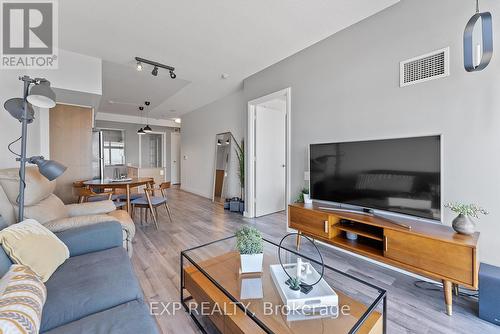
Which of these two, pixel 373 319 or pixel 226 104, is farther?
pixel 226 104

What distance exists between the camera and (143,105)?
6.05 m

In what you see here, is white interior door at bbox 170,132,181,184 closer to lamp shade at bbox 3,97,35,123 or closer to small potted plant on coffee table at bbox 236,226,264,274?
lamp shade at bbox 3,97,35,123

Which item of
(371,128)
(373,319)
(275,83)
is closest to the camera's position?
(373,319)

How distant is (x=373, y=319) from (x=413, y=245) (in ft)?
3.12

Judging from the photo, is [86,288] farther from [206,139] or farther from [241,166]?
[206,139]

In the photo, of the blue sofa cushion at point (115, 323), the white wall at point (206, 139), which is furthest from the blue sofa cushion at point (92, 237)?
the white wall at point (206, 139)

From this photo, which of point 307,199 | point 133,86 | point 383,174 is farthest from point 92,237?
point 133,86

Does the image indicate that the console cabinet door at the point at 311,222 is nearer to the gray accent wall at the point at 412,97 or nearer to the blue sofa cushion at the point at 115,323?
the gray accent wall at the point at 412,97

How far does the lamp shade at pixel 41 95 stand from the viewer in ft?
5.08

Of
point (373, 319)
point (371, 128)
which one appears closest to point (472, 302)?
point (373, 319)

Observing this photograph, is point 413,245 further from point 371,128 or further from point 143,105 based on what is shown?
point 143,105

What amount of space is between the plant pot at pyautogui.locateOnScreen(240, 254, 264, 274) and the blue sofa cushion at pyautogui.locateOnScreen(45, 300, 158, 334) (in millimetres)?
611

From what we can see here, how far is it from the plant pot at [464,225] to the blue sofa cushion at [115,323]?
214 cm

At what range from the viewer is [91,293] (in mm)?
1130
